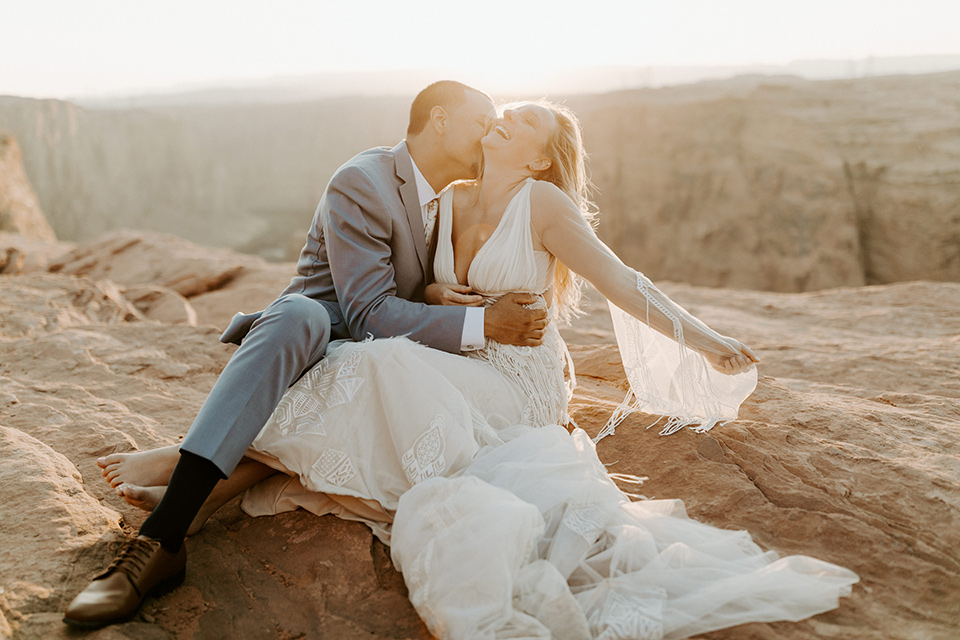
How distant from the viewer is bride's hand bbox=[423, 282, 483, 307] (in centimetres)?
269

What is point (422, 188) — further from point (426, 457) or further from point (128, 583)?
point (128, 583)

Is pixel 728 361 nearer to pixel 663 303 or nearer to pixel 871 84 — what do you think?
pixel 663 303

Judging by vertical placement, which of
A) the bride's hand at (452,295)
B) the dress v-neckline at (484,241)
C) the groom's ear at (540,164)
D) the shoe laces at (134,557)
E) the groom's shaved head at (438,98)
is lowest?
the shoe laces at (134,557)

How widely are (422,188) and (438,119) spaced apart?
312mm

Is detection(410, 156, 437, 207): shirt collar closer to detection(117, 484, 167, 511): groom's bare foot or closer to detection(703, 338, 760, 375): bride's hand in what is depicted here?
detection(703, 338, 760, 375): bride's hand

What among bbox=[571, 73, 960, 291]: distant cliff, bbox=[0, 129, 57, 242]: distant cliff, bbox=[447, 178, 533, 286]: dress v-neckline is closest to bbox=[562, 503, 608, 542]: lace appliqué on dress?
bbox=[447, 178, 533, 286]: dress v-neckline

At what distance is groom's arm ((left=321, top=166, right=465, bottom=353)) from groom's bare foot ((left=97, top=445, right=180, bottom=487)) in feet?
2.63

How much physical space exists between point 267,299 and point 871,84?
730 inches

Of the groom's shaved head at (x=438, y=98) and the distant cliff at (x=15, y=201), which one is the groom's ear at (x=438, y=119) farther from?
the distant cliff at (x=15, y=201)

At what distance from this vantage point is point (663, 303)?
2.62m

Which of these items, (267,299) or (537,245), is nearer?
(537,245)

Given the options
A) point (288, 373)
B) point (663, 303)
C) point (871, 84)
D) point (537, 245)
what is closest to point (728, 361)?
point (663, 303)

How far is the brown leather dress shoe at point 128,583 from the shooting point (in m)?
1.74

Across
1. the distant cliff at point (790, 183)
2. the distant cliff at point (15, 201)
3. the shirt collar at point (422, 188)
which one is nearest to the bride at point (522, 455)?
the shirt collar at point (422, 188)
